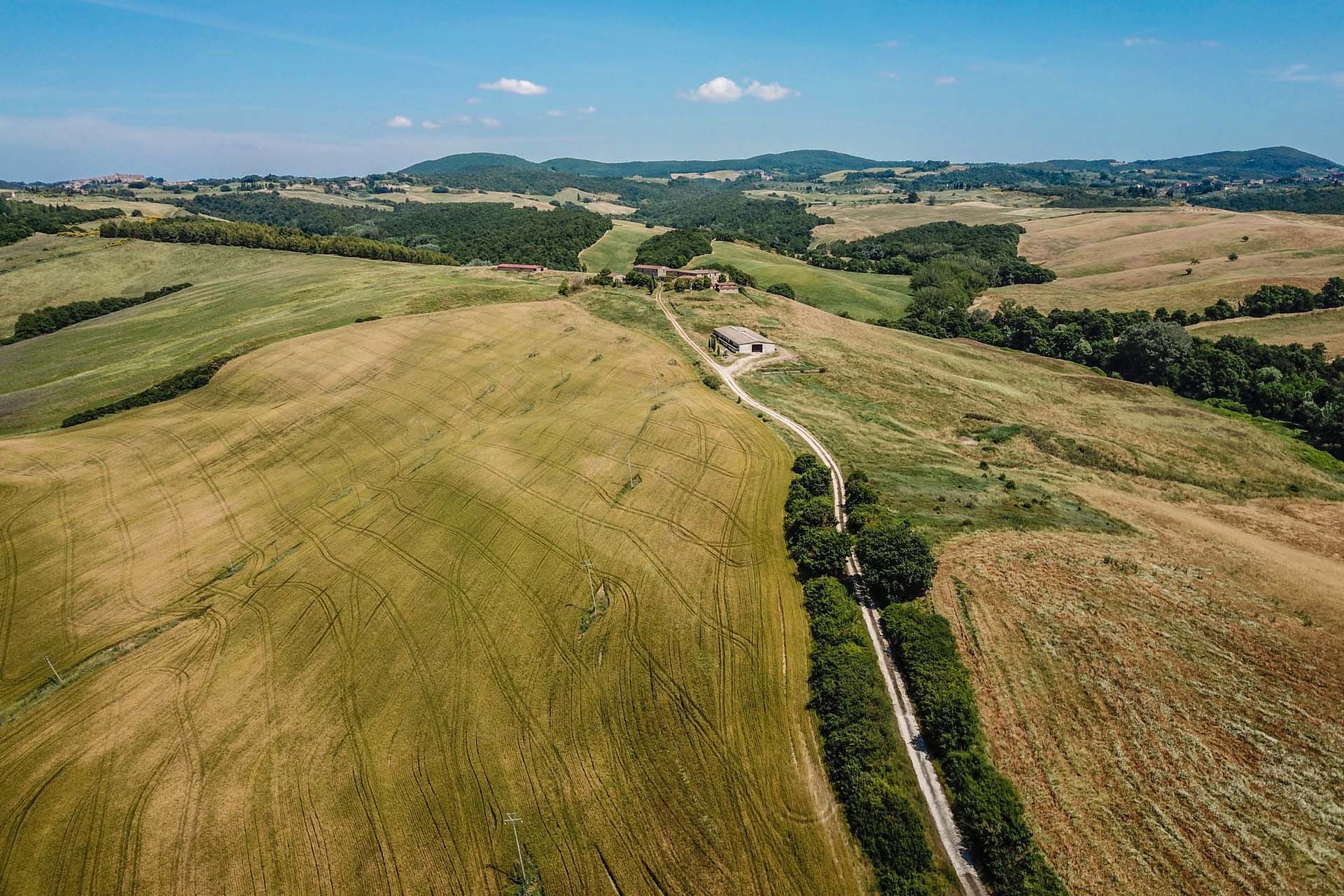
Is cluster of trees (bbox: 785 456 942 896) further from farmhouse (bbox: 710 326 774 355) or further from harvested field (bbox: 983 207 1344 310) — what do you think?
harvested field (bbox: 983 207 1344 310)

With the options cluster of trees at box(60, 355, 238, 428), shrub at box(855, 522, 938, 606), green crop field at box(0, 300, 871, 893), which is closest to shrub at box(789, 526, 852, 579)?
shrub at box(855, 522, 938, 606)

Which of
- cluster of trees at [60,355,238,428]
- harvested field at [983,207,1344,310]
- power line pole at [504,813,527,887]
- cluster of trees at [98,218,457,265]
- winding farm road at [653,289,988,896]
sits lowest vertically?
power line pole at [504,813,527,887]

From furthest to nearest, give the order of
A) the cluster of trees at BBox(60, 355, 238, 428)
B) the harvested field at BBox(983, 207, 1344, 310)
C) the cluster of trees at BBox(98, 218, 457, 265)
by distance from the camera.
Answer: the cluster of trees at BBox(98, 218, 457, 265)
the harvested field at BBox(983, 207, 1344, 310)
the cluster of trees at BBox(60, 355, 238, 428)

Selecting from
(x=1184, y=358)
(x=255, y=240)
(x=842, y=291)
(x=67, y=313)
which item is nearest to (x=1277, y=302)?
(x=1184, y=358)

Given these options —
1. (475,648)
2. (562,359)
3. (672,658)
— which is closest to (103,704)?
(475,648)

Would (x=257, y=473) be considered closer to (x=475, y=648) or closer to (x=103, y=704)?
(x=103, y=704)
